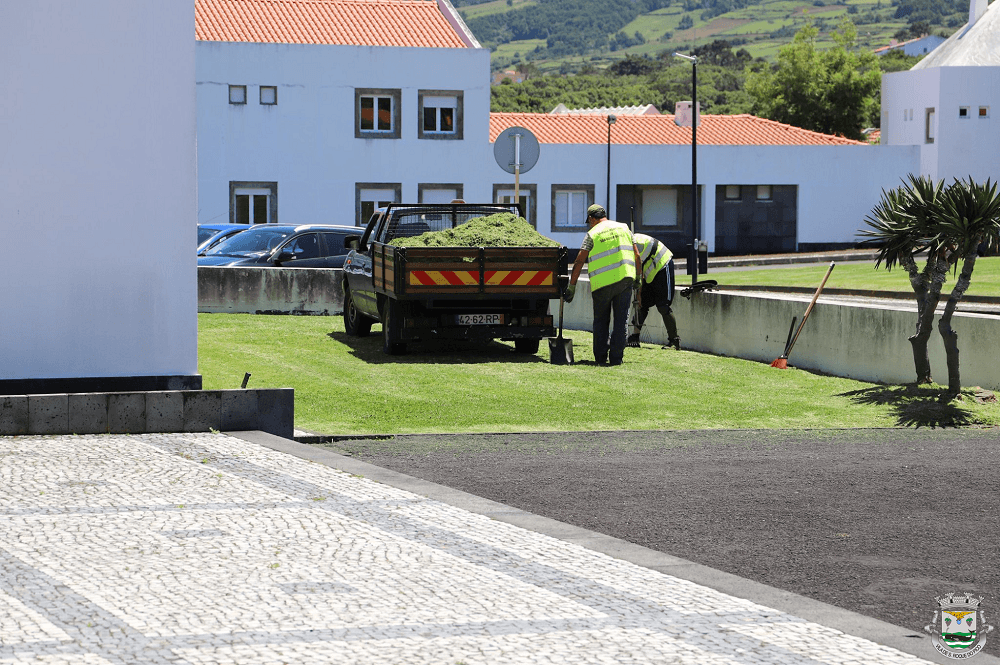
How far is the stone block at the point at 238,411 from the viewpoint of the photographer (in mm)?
11133

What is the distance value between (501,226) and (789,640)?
12050mm

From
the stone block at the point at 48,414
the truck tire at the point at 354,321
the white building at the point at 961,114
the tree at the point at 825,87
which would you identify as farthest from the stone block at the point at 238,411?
the tree at the point at 825,87

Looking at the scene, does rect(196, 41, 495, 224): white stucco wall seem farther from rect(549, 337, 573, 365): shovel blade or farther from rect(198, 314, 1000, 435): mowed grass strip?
rect(549, 337, 573, 365): shovel blade

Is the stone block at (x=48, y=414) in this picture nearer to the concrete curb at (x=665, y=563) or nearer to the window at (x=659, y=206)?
the concrete curb at (x=665, y=563)

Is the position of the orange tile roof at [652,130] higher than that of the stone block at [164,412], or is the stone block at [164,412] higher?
the orange tile roof at [652,130]

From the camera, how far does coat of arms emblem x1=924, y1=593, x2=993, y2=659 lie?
5449 mm

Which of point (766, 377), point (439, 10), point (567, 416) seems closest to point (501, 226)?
point (766, 377)

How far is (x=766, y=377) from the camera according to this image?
15594 mm

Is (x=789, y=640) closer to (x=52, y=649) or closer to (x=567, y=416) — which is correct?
(x=52, y=649)

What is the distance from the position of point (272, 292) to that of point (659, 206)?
121ft

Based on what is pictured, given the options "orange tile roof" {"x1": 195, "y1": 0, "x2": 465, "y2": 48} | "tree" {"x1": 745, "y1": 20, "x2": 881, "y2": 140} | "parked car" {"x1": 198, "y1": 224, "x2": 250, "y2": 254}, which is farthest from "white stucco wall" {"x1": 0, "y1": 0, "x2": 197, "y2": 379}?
"tree" {"x1": 745, "y1": 20, "x2": 881, "y2": 140}

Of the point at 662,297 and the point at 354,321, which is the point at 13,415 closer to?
the point at 354,321

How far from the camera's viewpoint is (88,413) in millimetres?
10781

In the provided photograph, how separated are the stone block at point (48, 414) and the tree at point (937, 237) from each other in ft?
22.4
